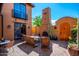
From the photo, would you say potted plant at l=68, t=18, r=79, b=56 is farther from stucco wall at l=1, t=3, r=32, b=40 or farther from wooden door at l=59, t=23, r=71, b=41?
stucco wall at l=1, t=3, r=32, b=40

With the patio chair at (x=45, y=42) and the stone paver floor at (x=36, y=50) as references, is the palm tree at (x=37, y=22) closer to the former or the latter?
the patio chair at (x=45, y=42)

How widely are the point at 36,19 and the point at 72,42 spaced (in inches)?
40.4

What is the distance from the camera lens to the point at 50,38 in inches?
160

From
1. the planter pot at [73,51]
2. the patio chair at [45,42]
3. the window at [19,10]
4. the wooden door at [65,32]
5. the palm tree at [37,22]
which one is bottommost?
the planter pot at [73,51]

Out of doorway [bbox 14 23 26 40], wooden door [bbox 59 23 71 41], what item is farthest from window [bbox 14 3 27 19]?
wooden door [bbox 59 23 71 41]

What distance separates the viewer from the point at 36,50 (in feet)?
13.4

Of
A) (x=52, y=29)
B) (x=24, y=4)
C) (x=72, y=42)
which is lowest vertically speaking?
(x=72, y=42)

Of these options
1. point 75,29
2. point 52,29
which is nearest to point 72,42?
point 75,29

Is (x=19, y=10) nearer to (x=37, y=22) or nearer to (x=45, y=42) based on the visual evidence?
(x=37, y=22)

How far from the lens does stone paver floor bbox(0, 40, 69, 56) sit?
4.01m

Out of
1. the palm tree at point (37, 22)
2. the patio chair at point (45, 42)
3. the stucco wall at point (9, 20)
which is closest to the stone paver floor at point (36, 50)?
the patio chair at point (45, 42)

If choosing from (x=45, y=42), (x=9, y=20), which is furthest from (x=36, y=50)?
(x=9, y=20)

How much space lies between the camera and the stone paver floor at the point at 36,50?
158 inches

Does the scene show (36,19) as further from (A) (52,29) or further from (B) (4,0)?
(B) (4,0)
